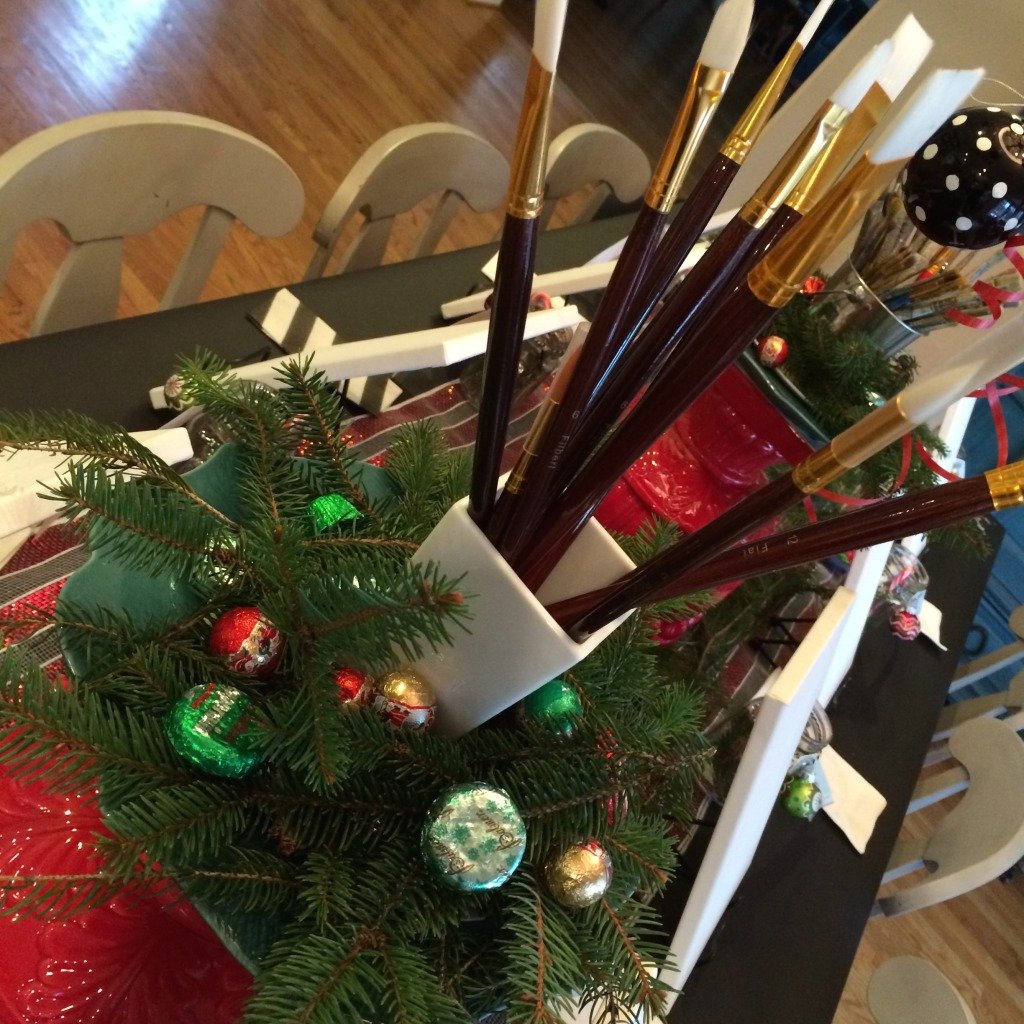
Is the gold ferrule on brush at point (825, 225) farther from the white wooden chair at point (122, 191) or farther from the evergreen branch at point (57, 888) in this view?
the white wooden chair at point (122, 191)

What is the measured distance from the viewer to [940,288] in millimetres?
640

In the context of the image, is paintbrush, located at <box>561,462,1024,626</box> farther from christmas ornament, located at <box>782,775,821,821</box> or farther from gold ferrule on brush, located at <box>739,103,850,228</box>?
christmas ornament, located at <box>782,775,821,821</box>

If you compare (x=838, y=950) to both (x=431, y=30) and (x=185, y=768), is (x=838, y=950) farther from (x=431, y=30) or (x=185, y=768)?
(x=431, y=30)

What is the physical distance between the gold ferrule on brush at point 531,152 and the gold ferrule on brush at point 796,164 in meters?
0.06

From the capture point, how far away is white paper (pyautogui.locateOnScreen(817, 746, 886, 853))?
91 cm

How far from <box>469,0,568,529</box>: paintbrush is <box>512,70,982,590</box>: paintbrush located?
41 millimetres

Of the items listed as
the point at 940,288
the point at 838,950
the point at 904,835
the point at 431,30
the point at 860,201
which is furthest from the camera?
the point at 431,30

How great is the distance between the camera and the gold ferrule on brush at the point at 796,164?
25 centimetres

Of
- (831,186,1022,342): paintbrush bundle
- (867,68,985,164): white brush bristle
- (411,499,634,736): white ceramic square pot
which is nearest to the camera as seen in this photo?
(867,68,985,164): white brush bristle

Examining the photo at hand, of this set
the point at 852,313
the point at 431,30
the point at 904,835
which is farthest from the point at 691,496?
the point at 431,30

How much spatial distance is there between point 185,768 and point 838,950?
2.43ft

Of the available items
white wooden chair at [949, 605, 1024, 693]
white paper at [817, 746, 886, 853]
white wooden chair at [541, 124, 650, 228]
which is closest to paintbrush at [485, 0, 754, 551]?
white paper at [817, 746, 886, 853]

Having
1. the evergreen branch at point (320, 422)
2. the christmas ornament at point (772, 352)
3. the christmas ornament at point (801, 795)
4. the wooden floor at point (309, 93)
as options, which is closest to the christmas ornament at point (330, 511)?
the evergreen branch at point (320, 422)

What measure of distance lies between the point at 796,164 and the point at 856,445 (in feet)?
0.29
